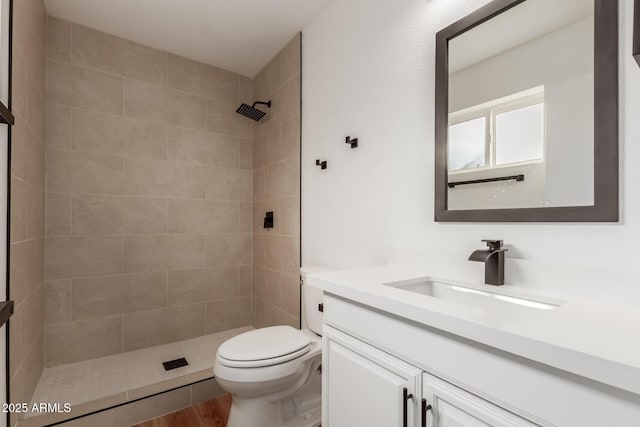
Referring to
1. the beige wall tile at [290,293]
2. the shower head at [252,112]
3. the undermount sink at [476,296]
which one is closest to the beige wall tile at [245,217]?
the beige wall tile at [290,293]

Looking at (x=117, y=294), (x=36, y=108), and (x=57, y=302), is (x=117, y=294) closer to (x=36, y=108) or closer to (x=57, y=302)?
(x=57, y=302)

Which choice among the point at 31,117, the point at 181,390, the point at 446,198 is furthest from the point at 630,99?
the point at 31,117

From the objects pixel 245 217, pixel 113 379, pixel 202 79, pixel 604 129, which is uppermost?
pixel 202 79

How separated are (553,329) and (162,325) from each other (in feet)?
8.34

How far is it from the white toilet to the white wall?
50cm

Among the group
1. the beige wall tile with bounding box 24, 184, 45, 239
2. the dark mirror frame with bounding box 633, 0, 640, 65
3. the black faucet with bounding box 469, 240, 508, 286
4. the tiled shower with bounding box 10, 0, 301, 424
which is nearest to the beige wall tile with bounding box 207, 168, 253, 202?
the tiled shower with bounding box 10, 0, 301, 424

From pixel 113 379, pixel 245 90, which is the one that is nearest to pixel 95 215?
pixel 113 379

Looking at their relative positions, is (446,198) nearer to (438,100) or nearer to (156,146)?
(438,100)

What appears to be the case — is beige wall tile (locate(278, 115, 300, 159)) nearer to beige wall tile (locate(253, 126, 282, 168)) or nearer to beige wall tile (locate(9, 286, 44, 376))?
beige wall tile (locate(253, 126, 282, 168))

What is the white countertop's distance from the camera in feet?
1.70

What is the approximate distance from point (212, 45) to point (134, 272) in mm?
1789

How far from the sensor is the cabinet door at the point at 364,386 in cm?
84

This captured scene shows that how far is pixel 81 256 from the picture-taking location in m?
2.17

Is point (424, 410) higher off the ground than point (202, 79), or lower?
lower
